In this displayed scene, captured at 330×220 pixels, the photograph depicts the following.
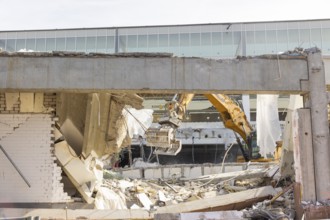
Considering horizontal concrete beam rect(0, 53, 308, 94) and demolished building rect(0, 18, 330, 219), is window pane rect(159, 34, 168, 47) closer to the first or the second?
demolished building rect(0, 18, 330, 219)

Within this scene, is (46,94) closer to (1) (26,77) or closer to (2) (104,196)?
(1) (26,77)

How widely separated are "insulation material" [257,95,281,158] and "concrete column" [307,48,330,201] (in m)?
7.91

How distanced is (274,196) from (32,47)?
33091mm

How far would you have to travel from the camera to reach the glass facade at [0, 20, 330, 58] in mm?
36688

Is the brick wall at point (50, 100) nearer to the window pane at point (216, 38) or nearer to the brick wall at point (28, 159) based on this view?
the brick wall at point (28, 159)

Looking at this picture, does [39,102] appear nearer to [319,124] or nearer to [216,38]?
[319,124]

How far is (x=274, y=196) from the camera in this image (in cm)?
1105

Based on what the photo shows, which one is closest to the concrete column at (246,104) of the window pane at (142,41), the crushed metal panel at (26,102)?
the window pane at (142,41)

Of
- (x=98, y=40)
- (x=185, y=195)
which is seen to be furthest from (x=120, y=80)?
(x=98, y=40)

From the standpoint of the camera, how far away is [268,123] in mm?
18234

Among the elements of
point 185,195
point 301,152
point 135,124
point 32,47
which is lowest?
point 185,195

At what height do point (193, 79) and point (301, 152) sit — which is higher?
point (193, 79)

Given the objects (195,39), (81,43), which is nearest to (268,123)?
(195,39)

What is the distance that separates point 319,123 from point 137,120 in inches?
286
